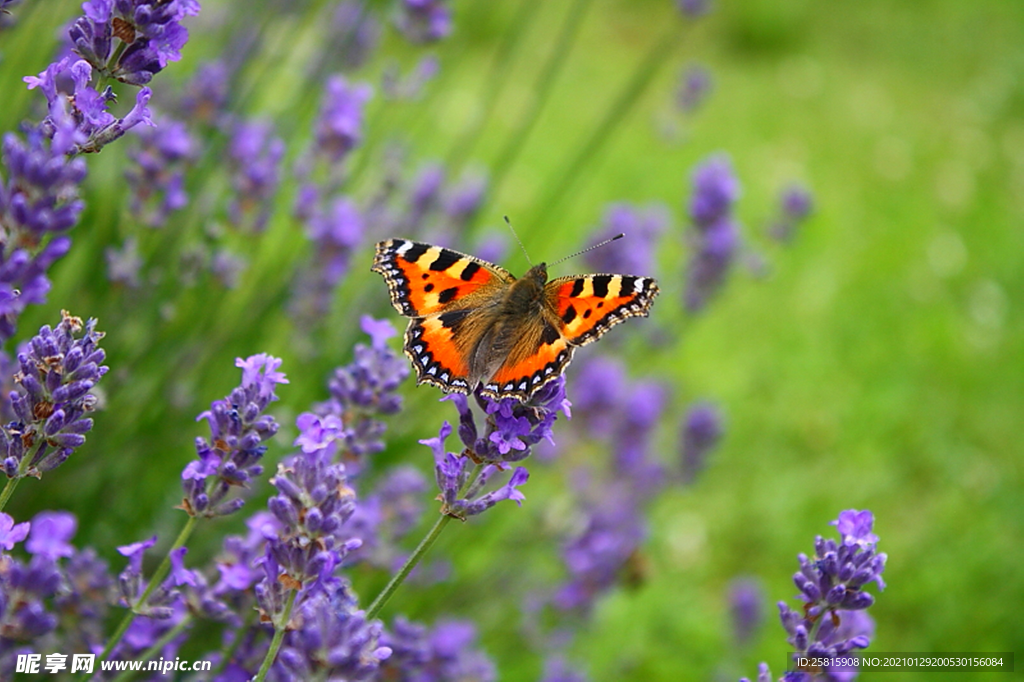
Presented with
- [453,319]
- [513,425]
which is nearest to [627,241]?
[453,319]

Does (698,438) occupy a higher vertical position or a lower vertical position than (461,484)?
higher

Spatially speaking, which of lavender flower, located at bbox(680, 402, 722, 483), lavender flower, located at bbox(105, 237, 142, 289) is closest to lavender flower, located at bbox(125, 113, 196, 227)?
lavender flower, located at bbox(105, 237, 142, 289)

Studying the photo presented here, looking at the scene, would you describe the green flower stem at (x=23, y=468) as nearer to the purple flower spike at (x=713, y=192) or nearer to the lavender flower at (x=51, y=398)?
the lavender flower at (x=51, y=398)

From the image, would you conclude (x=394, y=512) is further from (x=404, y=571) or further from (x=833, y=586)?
(x=833, y=586)

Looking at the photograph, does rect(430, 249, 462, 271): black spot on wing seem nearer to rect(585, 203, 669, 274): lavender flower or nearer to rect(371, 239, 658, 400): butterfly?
rect(371, 239, 658, 400): butterfly

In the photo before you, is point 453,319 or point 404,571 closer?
point 404,571

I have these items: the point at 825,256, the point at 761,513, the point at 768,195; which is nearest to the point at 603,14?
the point at 768,195
